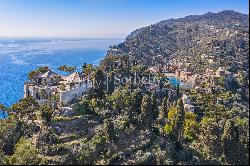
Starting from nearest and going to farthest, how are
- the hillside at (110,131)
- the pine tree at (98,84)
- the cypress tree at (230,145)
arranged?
the hillside at (110,131) → the cypress tree at (230,145) → the pine tree at (98,84)

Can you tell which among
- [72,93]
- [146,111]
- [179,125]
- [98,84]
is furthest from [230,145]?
[72,93]

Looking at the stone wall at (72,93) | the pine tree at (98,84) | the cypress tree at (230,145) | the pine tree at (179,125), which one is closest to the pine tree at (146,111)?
the pine tree at (179,125)

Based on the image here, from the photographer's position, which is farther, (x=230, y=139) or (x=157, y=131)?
(x=157, y=131)

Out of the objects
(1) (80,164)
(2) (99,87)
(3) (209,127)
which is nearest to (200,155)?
(3) (209,127)

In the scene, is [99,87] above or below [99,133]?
above

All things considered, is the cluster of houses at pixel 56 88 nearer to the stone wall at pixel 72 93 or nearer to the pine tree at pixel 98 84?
the stone wall at pixel 72 93

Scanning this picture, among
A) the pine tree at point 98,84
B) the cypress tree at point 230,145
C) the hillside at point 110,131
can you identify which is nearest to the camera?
the hillside at point 110,131

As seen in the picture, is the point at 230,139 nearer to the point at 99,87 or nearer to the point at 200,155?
the point at 200,155

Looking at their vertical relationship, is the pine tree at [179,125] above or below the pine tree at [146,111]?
below

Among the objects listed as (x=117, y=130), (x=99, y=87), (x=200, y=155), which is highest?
(x=99, y=87)
